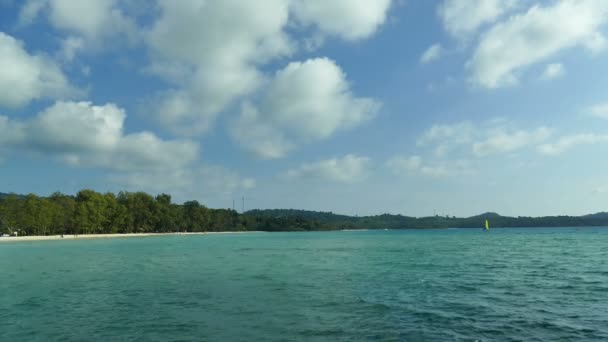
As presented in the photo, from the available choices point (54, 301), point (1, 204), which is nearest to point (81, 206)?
point (1, 204)

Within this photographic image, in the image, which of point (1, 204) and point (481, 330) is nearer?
point (481, 330)

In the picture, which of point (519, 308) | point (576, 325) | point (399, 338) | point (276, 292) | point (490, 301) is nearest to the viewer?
point (399, 338)

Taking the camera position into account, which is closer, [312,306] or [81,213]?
[312,306]

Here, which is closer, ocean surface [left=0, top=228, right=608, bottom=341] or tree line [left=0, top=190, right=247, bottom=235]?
ocean surface [left=0, top=228, right=608, bottom=341]

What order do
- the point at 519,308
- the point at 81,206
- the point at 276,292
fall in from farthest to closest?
the point at 81,206
the point at 276,292
the point at 519,308

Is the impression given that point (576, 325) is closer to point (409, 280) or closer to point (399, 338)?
point (399, 338)

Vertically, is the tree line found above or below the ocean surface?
above

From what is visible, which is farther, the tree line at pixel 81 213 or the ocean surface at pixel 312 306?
the tree line at pixel 81 213

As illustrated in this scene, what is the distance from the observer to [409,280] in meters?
29.1

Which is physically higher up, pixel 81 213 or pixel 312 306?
pixel 81 213

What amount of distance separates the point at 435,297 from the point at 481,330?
708 centimetres

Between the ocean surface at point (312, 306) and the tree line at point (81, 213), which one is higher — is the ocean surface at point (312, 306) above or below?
below

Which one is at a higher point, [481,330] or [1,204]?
[1,204]

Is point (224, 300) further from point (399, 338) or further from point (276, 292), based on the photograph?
point (399, 338)
